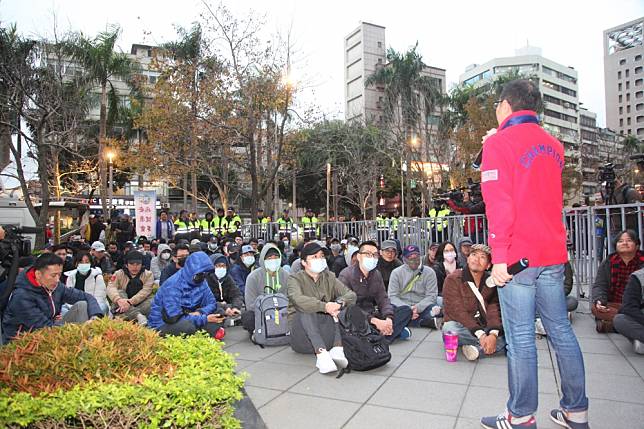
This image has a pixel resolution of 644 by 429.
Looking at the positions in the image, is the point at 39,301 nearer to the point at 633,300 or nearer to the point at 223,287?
the point at 223,287

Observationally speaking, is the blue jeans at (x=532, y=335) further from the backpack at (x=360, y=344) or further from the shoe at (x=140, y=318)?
the shoe at (x=140, y=318)

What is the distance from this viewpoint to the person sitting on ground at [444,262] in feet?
24.5

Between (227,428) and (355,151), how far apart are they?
29.1m

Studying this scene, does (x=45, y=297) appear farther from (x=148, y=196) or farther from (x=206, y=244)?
(x=148, y=196)

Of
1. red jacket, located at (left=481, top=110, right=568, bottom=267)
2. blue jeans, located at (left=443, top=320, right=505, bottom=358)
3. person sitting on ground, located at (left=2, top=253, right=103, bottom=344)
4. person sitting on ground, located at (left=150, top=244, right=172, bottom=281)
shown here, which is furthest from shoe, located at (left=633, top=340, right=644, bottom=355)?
person sitting on ground, located at (left=150, top=244, right=172, bottom=281)

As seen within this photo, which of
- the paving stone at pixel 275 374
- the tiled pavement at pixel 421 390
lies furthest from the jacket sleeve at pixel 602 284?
the paving stone at pixel 275 374

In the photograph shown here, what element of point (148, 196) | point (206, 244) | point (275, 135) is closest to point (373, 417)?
point (206, 244)

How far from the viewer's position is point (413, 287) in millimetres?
6723

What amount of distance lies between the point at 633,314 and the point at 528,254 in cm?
302

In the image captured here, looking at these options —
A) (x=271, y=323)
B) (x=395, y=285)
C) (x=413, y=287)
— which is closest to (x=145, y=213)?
(x=271, y=323)

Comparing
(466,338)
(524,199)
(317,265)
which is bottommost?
(466,338)

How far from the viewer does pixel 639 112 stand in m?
82.6

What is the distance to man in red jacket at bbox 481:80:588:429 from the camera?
2.69 m

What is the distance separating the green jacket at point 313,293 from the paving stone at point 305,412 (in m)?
1.08
